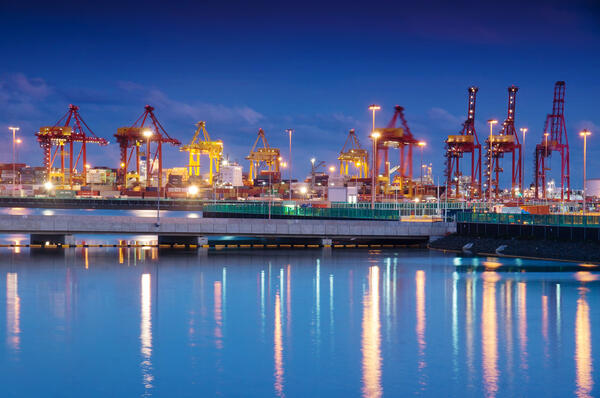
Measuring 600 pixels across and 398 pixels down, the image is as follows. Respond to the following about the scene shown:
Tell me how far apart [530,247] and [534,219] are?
8.54ft

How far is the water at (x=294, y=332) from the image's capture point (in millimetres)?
18938

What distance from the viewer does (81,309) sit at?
98.1ft

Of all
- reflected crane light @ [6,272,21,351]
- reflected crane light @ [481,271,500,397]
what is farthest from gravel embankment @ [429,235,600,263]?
reflected crane light @ [6,272,21,351]

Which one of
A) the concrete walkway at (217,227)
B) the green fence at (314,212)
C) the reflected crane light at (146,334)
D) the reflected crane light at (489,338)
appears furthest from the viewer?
the green fence at (314,212)

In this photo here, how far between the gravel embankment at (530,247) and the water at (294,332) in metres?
5.48

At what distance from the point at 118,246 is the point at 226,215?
39228 millimetres

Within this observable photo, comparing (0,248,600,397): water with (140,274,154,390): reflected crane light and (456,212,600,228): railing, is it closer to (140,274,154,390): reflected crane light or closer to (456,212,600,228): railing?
(140,274,154,390): reflected crane light

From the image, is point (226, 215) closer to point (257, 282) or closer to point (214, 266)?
point (214, 266)

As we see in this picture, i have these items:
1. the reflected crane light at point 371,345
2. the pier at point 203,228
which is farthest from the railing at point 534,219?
the reflected crane light at point 371,345

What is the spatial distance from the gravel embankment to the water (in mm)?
5475

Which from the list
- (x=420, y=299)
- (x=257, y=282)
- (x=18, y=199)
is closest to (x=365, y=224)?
(x=257, y=282)

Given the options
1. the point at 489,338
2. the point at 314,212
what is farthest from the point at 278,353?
the point at 314,212

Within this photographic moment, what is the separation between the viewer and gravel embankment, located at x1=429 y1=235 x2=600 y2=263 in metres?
46.7

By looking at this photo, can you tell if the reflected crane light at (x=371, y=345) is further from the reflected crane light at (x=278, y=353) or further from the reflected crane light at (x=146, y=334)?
the reflected crane light at (x=146, y=334)
